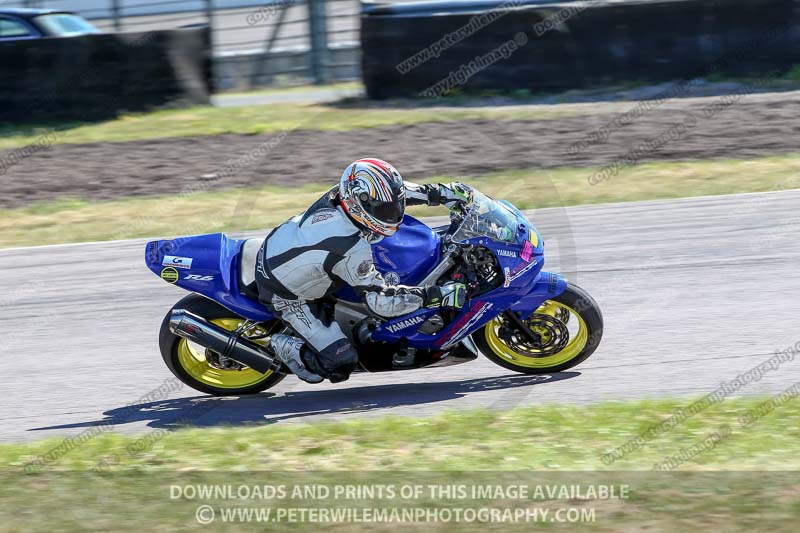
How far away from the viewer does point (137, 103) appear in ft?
56.1

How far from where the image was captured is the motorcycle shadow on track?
6766mm

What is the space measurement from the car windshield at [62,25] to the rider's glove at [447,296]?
12.8 meters

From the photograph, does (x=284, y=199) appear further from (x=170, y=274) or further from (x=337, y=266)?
(x=337, y=266)

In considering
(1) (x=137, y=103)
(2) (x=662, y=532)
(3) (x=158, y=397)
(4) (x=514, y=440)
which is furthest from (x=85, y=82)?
(2) (x=662, y=532)

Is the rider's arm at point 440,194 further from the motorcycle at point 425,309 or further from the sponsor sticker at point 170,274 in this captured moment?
the sponsor sticker at point 170,274

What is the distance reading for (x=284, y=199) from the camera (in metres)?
13.0

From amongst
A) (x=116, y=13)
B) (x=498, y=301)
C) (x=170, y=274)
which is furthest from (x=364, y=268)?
(x=116, y=13)

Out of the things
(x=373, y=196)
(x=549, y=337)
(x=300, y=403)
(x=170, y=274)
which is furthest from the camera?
(x=300, y=403)

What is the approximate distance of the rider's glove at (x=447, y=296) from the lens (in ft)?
20.9

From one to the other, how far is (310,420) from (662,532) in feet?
9.14

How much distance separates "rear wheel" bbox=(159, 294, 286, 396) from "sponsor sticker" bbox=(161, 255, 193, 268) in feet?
1.08

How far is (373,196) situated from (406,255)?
0.64 metres

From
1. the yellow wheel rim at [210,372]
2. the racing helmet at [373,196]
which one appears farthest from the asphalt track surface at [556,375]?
the racing helmet at [373,196]

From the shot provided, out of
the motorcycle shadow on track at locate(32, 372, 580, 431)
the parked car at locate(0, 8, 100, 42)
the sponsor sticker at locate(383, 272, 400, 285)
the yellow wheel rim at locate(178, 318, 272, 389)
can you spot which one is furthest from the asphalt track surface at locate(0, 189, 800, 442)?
the parked car at locate(0, 8, 100, 42)
